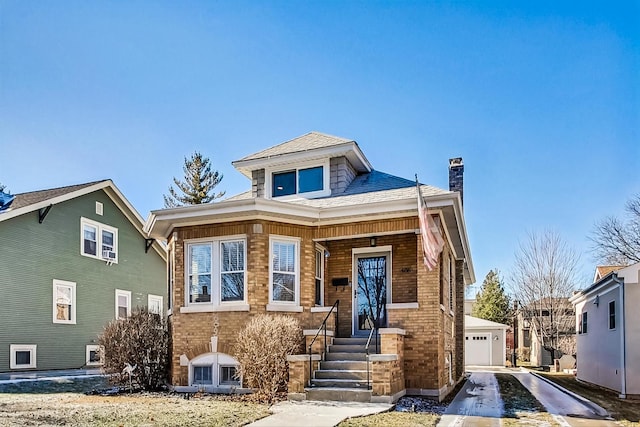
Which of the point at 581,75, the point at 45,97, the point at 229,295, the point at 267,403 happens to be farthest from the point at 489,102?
the point at 45,97

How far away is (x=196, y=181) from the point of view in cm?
3956

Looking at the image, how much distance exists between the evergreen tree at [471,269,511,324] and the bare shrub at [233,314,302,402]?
3280 cm

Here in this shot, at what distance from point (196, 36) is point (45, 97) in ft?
16.1

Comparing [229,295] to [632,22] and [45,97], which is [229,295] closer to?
[45,97]

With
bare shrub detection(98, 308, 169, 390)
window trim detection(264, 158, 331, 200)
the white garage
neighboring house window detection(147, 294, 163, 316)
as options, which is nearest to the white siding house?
window trim detection(264, 158, 331, 200)

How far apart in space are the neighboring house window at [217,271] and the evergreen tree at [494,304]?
32.4 meters

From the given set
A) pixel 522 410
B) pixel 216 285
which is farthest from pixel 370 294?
pixel 522 410

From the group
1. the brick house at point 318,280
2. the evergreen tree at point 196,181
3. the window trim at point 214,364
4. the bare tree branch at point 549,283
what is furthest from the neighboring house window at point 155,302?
the bare tree branch at point 549,283

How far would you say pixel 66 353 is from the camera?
703 inches

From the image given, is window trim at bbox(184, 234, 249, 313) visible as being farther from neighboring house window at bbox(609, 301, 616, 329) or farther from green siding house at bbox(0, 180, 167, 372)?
neighboring house window at bbox(609, 301, 616, 329)

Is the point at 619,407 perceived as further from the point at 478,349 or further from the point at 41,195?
the point at 478,349

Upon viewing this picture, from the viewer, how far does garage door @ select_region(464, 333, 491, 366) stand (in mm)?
31781

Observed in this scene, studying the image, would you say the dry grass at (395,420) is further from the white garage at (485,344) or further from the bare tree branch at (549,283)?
the bare tree branch at (549,283)

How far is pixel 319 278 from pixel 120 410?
5.69m
